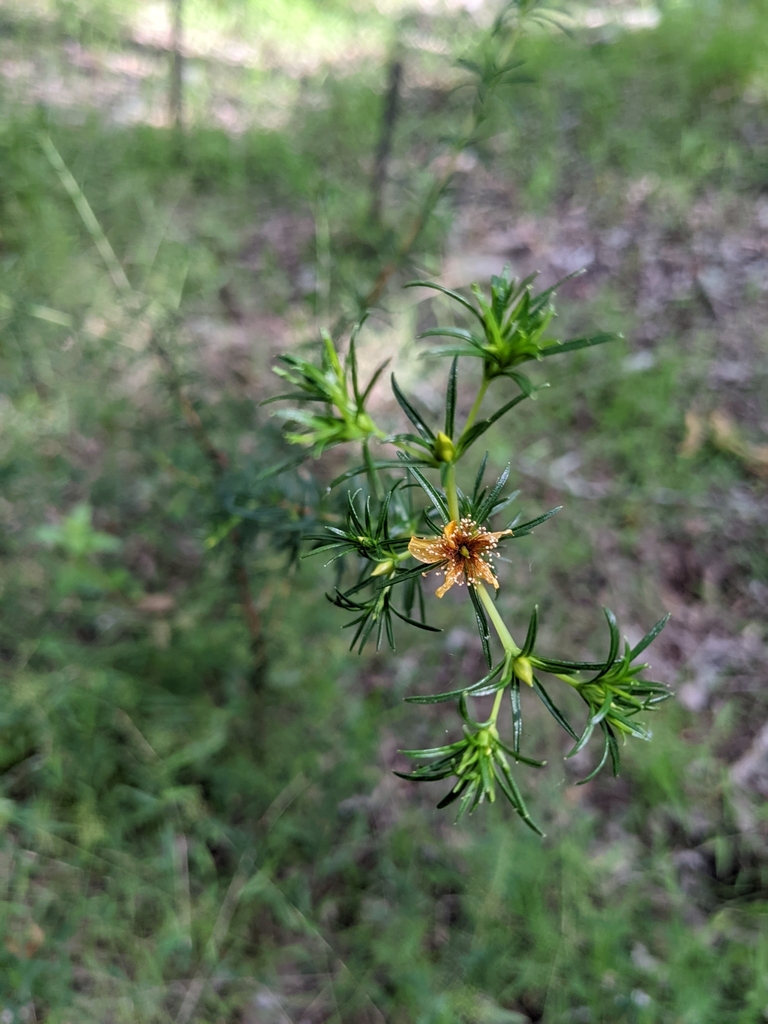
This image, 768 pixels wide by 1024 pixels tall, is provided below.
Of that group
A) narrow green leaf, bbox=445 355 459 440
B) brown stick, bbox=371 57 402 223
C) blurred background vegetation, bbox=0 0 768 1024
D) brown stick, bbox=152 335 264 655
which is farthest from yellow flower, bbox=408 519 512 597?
brown stick, bbox=371 57 402 223

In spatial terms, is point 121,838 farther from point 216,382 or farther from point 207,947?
point 216,382

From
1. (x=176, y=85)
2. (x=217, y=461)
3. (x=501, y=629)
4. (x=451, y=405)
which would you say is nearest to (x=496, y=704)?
(x=501, y=629)

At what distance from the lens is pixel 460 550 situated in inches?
28.0

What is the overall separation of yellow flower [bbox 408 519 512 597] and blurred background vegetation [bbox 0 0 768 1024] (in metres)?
0.47

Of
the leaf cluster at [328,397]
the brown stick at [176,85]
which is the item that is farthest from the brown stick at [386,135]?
the leaf cluster at [328,397]

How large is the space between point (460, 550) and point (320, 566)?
1381 millimetres

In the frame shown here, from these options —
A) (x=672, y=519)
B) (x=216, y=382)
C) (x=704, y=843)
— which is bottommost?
(x=704, y=843)

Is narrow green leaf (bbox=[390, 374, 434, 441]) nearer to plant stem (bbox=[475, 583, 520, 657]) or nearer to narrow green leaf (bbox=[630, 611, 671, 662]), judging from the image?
plant stem (bbox=[475, 583, 520, 657])

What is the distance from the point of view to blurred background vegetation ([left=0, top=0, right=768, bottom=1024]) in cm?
185

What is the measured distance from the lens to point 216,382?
273cm

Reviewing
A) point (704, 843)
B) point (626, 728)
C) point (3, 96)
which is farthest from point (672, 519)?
point (3, 96)

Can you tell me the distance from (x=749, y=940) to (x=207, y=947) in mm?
1674

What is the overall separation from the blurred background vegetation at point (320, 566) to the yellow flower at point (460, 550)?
47cm

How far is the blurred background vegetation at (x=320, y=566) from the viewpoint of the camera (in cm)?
185
